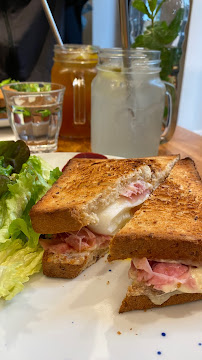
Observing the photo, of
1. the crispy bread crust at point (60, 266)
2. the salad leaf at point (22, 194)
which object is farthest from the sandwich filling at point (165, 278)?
the salad leaf at point (22, 194)

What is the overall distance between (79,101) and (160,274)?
1.80m

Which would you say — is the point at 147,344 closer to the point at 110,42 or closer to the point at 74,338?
the point at 74,338

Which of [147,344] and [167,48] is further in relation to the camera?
[167,48]

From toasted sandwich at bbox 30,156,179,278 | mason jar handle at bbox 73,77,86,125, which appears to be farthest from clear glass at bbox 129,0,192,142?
toasted sandwich at bbox 30,156,179,278

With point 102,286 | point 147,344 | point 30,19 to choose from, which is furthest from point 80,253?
point 30,19

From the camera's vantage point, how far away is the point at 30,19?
15.0 ft

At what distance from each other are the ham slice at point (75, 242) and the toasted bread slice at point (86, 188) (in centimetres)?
8

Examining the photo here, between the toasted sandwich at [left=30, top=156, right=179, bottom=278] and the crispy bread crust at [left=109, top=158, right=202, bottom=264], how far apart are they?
0.45 feet

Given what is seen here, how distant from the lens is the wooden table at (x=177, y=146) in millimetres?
2535

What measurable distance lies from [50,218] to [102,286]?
314mm

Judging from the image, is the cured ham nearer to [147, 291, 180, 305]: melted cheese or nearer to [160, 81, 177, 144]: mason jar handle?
[147, 291, 180, 305]: melted cheese

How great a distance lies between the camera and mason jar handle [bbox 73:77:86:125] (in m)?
2.57

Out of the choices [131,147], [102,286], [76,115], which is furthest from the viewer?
[76,115]

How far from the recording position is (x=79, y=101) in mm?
2617
